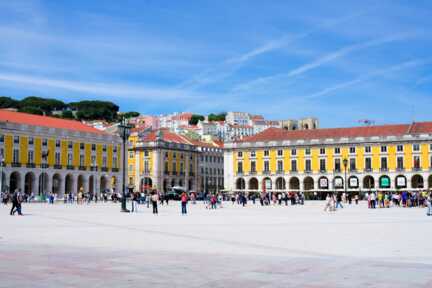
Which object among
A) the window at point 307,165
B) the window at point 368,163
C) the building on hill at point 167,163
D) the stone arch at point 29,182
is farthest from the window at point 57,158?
the window at point 368,163

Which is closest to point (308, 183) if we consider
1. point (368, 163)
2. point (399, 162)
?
point (368, 163)

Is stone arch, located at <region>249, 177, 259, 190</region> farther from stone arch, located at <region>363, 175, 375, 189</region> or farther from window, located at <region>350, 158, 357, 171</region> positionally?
stone arch, located at <region>363, 175, 375, 189</region>

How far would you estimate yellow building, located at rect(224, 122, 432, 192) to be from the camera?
87.6 metres

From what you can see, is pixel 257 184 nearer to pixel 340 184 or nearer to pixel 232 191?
pixel 232 191

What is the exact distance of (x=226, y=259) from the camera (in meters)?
11.3

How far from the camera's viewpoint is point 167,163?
104 m

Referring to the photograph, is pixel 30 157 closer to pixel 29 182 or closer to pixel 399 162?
pixel 29 182

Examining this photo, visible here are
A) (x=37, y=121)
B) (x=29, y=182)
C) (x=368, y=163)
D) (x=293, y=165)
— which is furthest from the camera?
(x=293, y=165)

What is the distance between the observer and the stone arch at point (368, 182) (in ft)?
293

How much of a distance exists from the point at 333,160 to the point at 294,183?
288 inches

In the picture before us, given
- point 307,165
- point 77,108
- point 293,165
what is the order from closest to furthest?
point 307,165
point 293,165
point 77,108

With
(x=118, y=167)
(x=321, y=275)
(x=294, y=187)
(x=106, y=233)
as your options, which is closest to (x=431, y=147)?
(x=294, y=187)

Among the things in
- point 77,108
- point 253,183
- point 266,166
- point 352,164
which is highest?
point 77,108

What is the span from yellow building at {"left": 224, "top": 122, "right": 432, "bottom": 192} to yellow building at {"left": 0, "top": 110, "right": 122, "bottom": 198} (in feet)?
72.3
